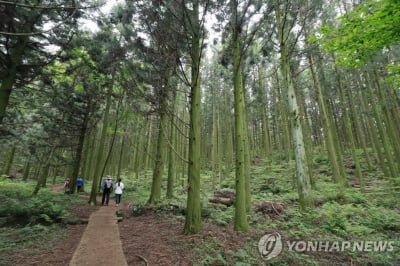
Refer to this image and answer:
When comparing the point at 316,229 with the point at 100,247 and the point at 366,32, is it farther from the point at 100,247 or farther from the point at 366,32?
the point at 100,247

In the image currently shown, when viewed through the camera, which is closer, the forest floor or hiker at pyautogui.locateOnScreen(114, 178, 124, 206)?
the forest floor

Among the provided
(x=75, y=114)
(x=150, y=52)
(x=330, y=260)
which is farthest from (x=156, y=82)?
(x=75, y=114)

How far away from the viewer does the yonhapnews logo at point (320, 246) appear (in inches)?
163

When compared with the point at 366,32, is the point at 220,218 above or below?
below

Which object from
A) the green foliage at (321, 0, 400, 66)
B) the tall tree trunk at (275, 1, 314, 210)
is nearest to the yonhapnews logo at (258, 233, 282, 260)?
the tall tree trunk at (275, 1, 314, 210)

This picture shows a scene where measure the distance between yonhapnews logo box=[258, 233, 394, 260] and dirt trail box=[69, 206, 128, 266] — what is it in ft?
10.0

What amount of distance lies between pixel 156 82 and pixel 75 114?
10.2 meters

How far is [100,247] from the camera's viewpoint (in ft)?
14.3

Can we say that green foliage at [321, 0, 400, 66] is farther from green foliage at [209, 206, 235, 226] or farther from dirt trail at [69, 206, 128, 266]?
dirt trail at [69, 206, 128, 266]

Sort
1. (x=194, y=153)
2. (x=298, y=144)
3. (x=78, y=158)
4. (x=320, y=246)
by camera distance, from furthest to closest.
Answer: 1. (x=78, y=158)
2. (x=298, y=144)
3. (x=194, y=153)
4. (x=320, y=246)

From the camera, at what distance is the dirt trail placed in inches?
144

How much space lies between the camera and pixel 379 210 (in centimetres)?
655

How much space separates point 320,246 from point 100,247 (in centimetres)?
513

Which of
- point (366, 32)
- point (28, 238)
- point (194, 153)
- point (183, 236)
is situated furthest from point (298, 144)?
point (28, 238)
